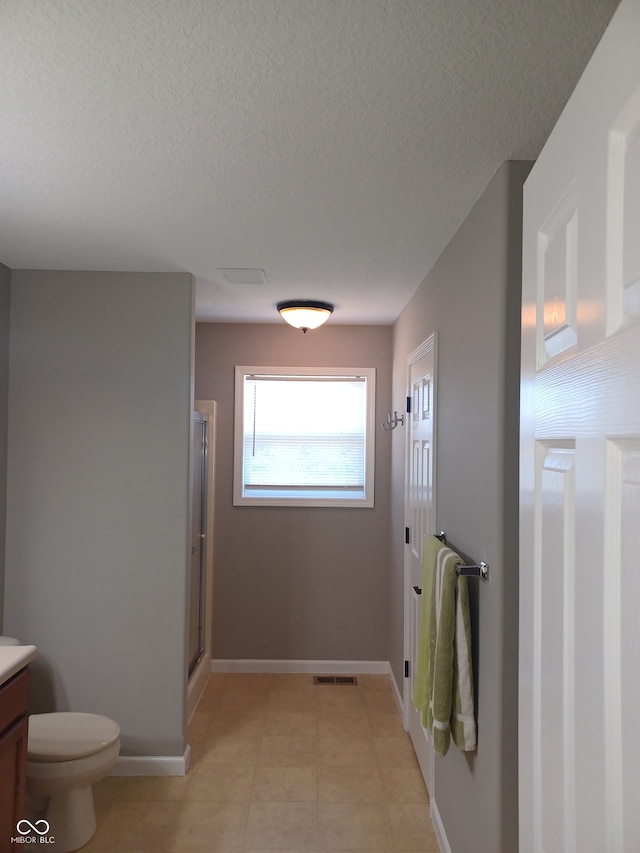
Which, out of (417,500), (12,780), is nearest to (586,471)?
(12,780)

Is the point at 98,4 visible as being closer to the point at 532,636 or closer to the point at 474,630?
the point at 532,636

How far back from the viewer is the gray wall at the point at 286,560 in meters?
4.38

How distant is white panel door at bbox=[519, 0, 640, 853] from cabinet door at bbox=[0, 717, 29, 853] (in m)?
1.42

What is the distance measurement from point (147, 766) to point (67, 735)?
2.13ft

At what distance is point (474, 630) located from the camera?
6.81ft

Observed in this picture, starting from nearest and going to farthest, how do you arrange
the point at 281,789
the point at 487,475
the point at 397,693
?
the point at 487,475 → the point at 281,789 → the point at 397,693

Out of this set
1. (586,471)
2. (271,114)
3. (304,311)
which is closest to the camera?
(586,471)

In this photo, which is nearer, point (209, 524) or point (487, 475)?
point (487, 475)

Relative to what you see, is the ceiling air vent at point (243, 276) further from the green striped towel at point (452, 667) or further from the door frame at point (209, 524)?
the green striped towel at point (452, 667)

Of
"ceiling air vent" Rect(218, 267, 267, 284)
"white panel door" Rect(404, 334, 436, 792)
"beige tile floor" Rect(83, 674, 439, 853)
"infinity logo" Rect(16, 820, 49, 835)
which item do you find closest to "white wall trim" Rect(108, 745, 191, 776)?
"beige tile floor" Rect(83, 674, 439, 853)

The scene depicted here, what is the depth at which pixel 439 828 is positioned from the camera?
2506 millimetres

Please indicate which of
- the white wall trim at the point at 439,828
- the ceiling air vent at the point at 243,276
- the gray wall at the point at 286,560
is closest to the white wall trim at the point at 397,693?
the gray wall at the point at 286,560

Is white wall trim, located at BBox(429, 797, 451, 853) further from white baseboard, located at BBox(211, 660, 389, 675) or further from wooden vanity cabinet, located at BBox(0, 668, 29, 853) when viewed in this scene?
white baseboard, located at BBox(211, 660, 389, 675)

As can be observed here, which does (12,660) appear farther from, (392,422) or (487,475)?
(392,422)
